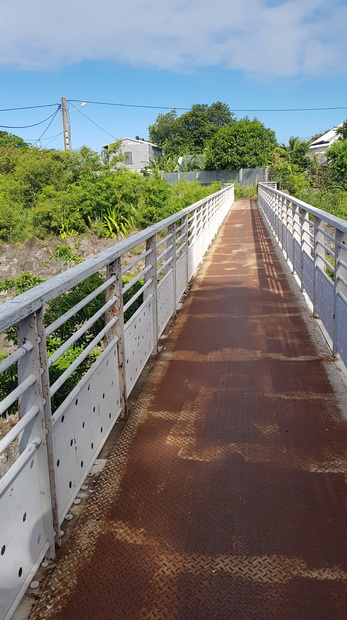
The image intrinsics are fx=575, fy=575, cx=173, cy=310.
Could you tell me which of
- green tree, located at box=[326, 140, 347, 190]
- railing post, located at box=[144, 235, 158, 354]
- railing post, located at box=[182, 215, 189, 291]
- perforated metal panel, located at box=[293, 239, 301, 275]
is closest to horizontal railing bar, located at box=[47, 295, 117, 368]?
railing post, located at box=[144, 235, 158, 354]

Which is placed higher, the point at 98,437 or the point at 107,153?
the point at 107,153

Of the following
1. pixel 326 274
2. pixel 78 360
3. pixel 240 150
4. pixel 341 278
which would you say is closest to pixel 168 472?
pixel 78 360

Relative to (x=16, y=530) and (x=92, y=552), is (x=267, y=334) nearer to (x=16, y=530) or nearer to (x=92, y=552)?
(x=92, y=552)

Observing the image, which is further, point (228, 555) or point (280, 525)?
point (280, 525)

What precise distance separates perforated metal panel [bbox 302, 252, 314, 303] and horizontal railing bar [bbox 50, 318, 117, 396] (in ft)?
12.5

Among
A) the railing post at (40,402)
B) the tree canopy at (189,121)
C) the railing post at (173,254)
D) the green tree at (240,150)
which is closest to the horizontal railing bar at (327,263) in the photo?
the railing post at (173,254)

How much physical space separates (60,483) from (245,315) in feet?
14.8

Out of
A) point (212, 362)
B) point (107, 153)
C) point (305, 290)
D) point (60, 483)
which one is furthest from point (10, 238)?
point (60, 483)

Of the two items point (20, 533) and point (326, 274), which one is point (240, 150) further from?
point (20, 533)

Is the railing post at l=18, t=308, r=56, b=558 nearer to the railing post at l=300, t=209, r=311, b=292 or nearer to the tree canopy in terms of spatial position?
the railing post at l=300, t=209, r=311, b=292

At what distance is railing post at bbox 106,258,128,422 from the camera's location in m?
3.62

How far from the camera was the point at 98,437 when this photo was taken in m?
3.31

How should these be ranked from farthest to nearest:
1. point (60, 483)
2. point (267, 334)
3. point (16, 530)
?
point (267, 334), point (60, 483), point (16, 530)

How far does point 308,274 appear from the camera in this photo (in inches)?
279
